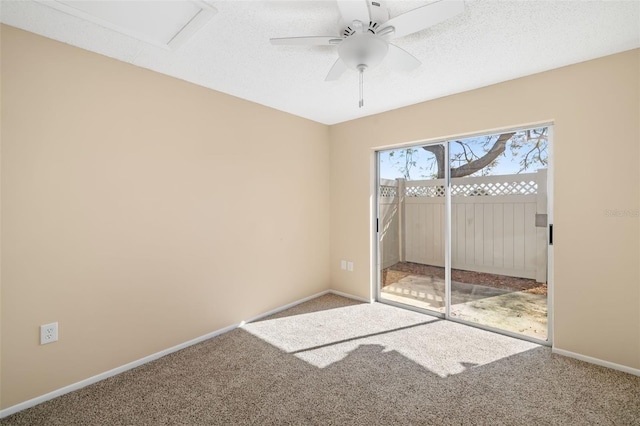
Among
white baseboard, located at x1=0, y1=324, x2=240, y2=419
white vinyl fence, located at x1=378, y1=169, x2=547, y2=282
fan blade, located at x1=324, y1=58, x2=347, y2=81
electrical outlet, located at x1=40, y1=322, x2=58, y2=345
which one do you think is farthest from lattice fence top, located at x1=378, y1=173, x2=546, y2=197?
electrical outlet, located at x1=40, y1=322, x2=58, y2=345

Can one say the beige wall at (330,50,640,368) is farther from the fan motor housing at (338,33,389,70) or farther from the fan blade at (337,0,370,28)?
the fan blade at (337,0,370,28)

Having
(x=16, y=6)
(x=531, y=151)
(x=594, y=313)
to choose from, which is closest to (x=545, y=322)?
(x=594, y=313)

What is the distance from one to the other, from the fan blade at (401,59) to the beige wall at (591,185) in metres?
1.28

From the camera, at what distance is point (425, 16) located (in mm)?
1521

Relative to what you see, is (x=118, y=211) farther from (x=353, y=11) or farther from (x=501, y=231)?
(x=501, y=231)

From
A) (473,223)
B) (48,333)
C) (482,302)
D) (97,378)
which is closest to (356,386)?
(482,302)

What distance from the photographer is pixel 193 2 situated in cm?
163

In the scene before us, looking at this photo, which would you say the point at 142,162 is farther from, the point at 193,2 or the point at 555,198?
the point at 555,198

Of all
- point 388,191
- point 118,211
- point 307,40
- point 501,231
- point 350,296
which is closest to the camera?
point 307,40

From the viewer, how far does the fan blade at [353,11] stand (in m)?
1.47

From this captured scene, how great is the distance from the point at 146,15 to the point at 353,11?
49.5 inches

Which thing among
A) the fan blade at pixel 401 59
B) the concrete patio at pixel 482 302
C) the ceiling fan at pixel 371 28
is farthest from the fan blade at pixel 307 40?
the concrete patio at pixel 482 302

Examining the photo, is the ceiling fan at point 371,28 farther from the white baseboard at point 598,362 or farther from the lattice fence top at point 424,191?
the white baseboard at point 598,362

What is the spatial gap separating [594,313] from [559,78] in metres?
1.94
